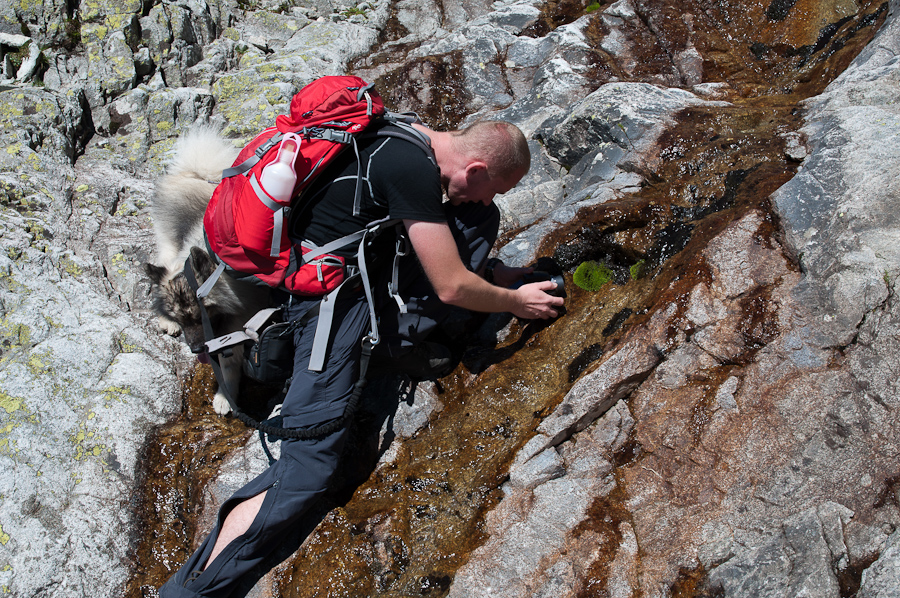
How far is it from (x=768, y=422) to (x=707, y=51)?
21.0ft

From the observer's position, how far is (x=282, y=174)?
11.8 feet

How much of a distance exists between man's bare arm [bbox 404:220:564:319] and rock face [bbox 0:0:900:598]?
80 cm

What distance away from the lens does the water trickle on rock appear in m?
3.70

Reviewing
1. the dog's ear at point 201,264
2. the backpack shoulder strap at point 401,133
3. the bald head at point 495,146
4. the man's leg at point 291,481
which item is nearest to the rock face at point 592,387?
the man's leg at point 291,481

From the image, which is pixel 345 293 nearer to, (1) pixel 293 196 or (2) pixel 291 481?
(1) pixel 293 196

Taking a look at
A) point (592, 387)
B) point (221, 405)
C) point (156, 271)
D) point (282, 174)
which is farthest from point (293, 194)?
point (592, 387)

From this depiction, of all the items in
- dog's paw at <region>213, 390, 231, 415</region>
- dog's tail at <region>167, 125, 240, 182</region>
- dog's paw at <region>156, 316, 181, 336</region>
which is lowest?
dog's paw at <region>213, 390, 231, 415</region>

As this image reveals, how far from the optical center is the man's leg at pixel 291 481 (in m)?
3.65

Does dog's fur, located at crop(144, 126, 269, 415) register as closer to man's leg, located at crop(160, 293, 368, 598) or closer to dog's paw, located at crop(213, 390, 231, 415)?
dog's paw, located at crop(213, 390, 231, 415)

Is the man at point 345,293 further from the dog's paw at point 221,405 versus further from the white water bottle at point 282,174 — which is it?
the dog's paw at point 221,405

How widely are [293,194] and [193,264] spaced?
3.94 feet

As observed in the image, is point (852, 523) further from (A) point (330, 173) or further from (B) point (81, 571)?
(B) point (81, 571)

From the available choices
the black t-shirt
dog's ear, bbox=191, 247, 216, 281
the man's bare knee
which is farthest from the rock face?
the black t-shirt

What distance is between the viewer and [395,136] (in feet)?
12.2
